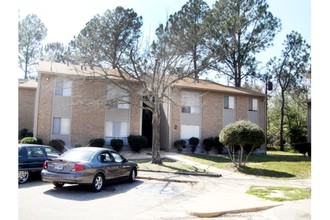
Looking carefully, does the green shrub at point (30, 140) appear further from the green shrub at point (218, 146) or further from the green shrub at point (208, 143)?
the green shrub at point (218, 146)

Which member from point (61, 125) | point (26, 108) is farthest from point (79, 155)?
point (26, 108)

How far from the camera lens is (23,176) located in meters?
8.02

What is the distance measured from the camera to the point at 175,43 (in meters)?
13.5

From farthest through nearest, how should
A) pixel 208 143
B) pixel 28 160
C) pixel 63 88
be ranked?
pixel 208 143 → pixel 63 88 → pixel 28 160

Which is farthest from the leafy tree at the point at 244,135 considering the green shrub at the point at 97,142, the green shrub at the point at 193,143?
the green shrub at the point at 97,142

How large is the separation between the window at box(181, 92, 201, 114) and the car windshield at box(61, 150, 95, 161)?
40.0 ft

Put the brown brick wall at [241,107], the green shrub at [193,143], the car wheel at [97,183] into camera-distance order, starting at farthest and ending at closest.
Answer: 1. the brown brick wall at [241,107]
2. the green shrub at [193,143]
3. the car wheel at [97,183]

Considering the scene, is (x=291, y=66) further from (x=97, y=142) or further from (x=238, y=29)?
(x=97, y=142)

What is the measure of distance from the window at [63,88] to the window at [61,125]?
1.42 meters

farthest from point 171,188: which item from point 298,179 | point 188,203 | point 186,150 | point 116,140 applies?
point 186,150

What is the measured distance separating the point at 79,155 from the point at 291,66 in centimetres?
2066

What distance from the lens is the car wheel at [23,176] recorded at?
796 cm
